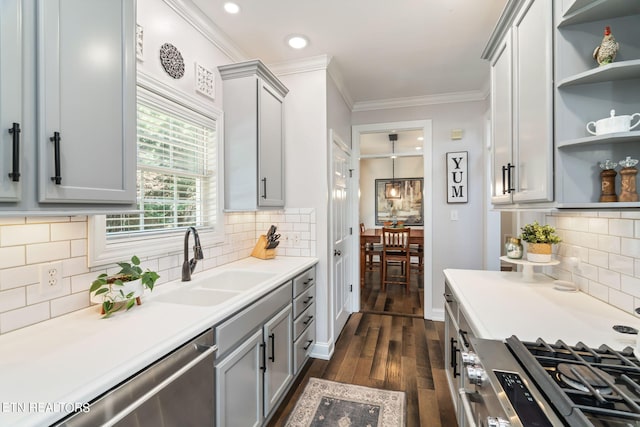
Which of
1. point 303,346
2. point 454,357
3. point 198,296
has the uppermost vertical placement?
point 198,296

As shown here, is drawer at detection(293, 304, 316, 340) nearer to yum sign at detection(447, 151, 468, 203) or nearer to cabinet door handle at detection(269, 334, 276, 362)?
cabinet door handle at detection(269, 334, 276, 362)

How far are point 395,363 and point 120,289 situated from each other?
7.28 feet

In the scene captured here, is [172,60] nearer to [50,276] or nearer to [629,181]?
[50,276]

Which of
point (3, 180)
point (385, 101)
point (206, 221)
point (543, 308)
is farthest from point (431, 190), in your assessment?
point (3, 180)

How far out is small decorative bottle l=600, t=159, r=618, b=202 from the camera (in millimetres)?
1070

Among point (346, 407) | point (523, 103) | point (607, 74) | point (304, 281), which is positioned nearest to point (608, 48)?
point (607, 74)

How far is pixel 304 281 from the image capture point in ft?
7.75

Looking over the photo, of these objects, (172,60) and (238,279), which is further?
(238,279)

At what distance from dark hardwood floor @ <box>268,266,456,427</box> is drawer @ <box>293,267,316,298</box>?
715 mm

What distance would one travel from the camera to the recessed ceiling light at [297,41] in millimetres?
2320

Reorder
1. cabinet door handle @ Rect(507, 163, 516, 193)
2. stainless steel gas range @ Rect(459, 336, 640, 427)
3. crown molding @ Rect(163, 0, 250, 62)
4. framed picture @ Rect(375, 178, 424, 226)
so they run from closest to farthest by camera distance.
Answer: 1. stainless steel gas range @ Rect(459, 336, 640, 427)
2. cabinet door handle @ Rect(507, 163, 516, 193)
3. crown molding @ Rect(163, 0, 250, 62)
4. framed picture @ Rect(375, 178, 424, 226)

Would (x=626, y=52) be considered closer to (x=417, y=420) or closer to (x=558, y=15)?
(x=558, y=15)

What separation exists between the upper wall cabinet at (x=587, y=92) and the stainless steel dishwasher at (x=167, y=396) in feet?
5.06

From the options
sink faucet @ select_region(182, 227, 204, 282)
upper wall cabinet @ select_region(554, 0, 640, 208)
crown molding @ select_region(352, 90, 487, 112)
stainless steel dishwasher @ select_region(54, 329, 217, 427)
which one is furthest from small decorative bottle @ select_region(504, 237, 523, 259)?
crown molding @ select_region(352, 90, 487, 112)
